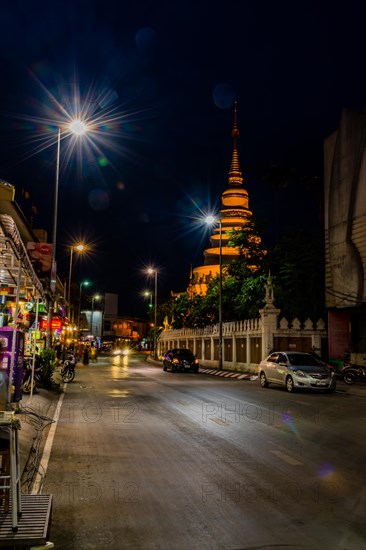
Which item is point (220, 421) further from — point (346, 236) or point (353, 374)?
point (346, 236)

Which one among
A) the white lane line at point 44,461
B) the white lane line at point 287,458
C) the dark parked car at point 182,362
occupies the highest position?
the dark parked car at point 182,362

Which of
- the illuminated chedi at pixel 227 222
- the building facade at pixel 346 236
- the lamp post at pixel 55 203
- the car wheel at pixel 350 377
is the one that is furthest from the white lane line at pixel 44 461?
the illuminated chedi at pixel 227 222

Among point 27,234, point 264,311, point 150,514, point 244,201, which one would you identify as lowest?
point 150,514

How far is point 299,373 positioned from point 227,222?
55392 mm

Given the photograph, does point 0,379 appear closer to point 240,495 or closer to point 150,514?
point 150,514

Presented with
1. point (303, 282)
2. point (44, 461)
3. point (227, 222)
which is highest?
point (227, 222)

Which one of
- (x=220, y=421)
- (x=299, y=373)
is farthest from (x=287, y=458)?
(x=299, y=373)

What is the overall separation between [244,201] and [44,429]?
6824 cm

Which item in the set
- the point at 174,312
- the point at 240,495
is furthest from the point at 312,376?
the point at 174,312

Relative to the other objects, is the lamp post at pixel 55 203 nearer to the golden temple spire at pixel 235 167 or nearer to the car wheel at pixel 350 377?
the car wheel at pixel 350 377

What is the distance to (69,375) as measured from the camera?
27219 millimetres

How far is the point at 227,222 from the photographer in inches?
2970

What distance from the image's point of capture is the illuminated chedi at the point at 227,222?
7219cm

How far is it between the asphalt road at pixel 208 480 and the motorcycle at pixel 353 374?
10502 millimetres
